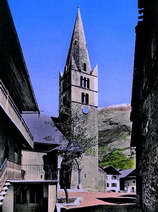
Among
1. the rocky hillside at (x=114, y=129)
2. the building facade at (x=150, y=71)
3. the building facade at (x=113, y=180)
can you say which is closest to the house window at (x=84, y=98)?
the building facade at (x=113, y=180)

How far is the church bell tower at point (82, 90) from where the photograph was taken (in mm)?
48031

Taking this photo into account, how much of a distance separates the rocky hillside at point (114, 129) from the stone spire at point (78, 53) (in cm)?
2715

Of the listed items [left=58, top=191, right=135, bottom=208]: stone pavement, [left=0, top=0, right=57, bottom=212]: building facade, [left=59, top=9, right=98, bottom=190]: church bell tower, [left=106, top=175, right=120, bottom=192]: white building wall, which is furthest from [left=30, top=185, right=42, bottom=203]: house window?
[left=106, top=175, right=120, bottom=192]: white building wall

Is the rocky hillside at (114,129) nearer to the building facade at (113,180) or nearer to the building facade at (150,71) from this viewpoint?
the building facade at (113,180)

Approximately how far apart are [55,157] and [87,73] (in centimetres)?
2173

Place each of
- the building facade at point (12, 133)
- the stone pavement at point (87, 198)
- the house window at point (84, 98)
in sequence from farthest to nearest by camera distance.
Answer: the house window at point (84, 98) < the stone pavement at point (87, 198) < the building facade at point (12, 133)

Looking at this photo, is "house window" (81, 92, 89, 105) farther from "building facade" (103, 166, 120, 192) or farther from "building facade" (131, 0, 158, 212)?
"building facade" (131, 0, 158, 212)

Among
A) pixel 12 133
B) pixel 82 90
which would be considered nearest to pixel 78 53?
pixel 82 90

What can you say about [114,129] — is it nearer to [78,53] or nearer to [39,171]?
[78,53]

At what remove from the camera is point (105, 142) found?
267 ft

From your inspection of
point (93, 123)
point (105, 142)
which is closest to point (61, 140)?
point (93, 123)

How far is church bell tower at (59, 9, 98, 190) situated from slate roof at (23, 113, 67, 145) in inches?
271

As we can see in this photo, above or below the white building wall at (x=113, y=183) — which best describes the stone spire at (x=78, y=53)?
above

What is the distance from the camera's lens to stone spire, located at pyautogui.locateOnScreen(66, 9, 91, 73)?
180ft
